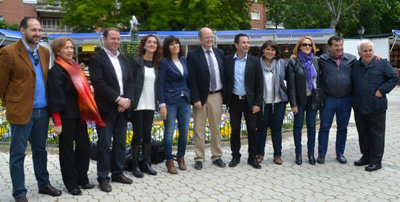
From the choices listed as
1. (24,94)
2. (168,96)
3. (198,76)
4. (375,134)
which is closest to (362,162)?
(375,134)

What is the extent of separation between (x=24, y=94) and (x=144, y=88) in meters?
1.56

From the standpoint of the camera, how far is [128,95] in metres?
5.11

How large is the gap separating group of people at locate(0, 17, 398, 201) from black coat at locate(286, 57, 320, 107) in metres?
0.02

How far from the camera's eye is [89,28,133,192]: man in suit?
16.0 ft

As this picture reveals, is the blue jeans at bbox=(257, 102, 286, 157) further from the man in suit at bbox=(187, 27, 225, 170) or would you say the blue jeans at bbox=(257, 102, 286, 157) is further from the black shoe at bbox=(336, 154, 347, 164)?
the black shoe at bbox=(336, 154, 347, 164)

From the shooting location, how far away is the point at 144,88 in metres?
5.36

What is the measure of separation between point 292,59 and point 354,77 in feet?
3.23

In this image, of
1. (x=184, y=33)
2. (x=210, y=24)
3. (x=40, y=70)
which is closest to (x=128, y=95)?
(x=40, y=70)

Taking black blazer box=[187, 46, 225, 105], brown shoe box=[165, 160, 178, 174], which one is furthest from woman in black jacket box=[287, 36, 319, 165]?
brown shoe box=[165, 160, 178, 174]

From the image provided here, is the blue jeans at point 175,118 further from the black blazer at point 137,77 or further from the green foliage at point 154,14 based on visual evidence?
the green foliage at point 154,14

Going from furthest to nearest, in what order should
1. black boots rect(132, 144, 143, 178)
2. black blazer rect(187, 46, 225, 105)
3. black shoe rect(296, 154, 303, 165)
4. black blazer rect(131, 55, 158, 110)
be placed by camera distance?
1. black shoe rect(296, 154, 303, 165)
2. black blazer rect(187, 46, 225, 105)
3. black boots rect(132, 144, 143, 178)
4. black blazer rect(131, 55, 158, 110)

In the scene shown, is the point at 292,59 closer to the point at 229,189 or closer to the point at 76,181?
the point at 229,189

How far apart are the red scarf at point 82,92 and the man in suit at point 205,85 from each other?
1606 mm

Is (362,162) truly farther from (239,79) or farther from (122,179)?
(122,179)
